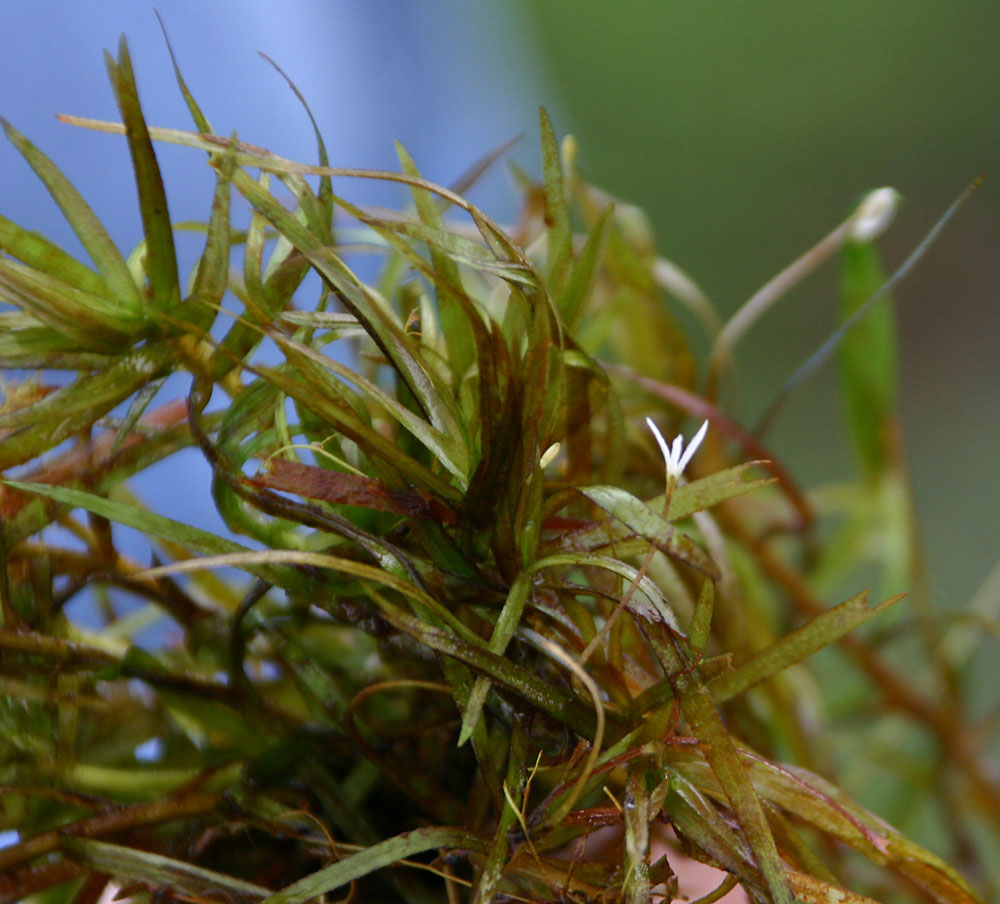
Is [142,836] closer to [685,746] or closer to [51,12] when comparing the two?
[685,746]

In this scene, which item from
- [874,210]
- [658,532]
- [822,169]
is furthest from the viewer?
[822,169]

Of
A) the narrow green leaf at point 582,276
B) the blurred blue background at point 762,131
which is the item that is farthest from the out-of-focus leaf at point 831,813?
the blurred blue background at point 762,131

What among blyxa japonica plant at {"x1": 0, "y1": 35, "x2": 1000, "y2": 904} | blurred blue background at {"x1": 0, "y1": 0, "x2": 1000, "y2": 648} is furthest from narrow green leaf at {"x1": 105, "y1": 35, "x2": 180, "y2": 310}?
blurred blue background at {"x1": 0, "y1": 0, "x2": 1000, "y2": 648}

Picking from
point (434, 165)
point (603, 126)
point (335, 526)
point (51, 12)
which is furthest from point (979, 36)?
point (335, 526)

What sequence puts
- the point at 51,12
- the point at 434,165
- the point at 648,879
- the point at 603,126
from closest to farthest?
the point at 648,879, the point at 51,12, the point at 434,165, the point at 603,126

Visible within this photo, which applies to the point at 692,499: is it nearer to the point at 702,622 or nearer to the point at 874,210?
the point at 702,622

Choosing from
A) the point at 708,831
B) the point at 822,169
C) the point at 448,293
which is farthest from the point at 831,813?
the point at 822,169
